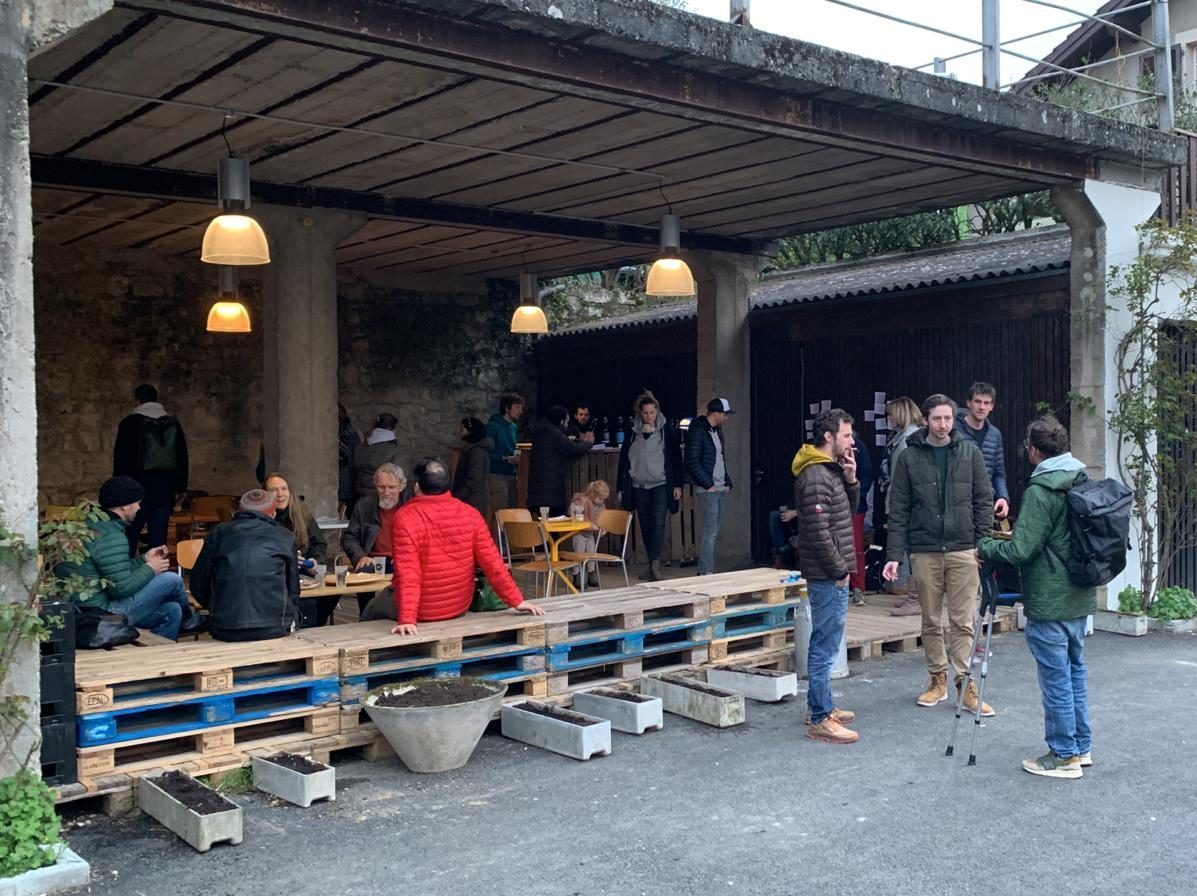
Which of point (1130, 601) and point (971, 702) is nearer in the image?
→ point (971, 702)

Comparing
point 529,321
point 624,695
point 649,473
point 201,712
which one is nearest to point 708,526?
point 649,473

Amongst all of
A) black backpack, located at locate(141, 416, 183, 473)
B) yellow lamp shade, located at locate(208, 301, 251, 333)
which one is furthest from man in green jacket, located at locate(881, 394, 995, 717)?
yellow lamp shade, located at locate(208, 301, 251, 333)

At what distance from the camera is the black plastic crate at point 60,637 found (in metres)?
4.50

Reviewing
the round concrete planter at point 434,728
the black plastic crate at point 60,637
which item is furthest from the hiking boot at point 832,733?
the black plastic crate at point 60,637

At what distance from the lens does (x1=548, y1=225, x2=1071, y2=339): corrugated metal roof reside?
10.0 metres

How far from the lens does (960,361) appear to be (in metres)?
10.2

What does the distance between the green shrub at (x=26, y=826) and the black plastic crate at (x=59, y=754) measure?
1.96 ft

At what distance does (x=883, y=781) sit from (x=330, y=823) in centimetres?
245

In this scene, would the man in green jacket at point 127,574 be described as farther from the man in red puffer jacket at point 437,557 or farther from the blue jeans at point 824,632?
the blue jeans at point 824,632

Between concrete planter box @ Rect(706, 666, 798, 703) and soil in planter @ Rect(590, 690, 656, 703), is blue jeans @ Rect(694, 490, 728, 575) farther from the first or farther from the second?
soil in planter @ Rect(590, 690, 656, 703)

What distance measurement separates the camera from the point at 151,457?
9.86m

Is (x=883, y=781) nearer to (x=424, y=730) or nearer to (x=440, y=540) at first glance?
(x=424, y=730)

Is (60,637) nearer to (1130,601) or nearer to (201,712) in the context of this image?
(201,712)

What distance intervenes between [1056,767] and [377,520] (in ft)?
14.9
